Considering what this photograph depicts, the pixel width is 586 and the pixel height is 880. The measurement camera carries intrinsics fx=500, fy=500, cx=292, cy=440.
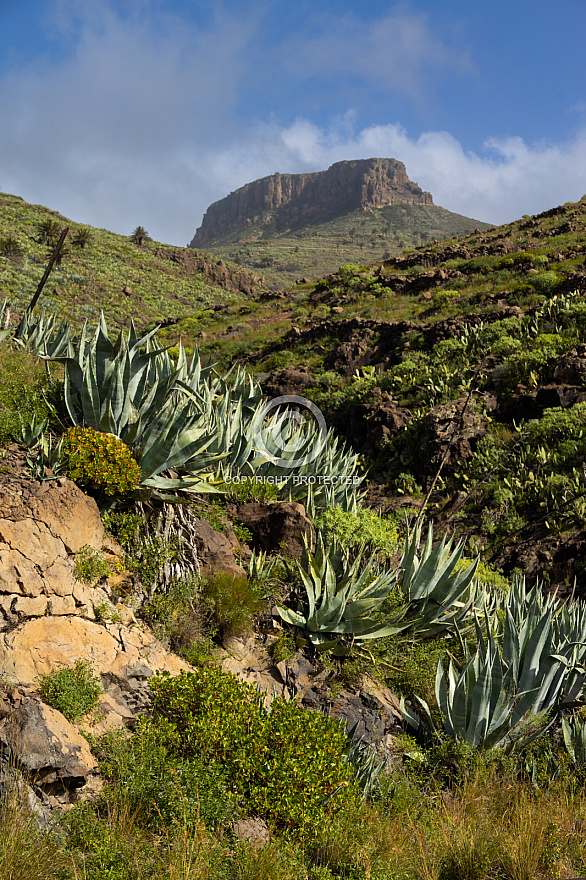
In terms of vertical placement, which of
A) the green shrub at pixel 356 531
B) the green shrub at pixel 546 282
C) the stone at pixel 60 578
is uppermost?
the green shrub at pixel 546 282

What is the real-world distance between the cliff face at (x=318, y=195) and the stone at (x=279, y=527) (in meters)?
151

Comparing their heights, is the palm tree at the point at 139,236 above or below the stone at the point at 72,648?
above

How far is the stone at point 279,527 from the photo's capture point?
5.43m

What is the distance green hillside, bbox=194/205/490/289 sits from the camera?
267ft

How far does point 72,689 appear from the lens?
10.0 feet

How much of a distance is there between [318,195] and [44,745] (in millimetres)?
176855

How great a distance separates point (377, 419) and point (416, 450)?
5.11ft

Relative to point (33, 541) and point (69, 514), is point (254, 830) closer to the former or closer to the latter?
point (33, 541)

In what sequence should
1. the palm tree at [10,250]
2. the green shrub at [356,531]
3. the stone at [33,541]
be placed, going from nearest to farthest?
the stone at [33,541], the green shrub at [356,531], the palm tree at [10,250]

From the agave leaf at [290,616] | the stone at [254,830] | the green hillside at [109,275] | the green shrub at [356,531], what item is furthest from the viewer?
the green hillside at [109,275]

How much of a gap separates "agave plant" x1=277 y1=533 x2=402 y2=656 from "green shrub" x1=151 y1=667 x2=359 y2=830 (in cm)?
118

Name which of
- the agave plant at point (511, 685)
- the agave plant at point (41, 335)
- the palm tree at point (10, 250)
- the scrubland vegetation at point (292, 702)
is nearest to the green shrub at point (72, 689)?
the scrubland vegetation at point (292, 702)

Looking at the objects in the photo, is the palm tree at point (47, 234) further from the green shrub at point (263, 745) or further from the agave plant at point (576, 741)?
the agave plant at point (576, 741)

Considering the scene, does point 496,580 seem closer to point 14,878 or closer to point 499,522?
point 499,522
